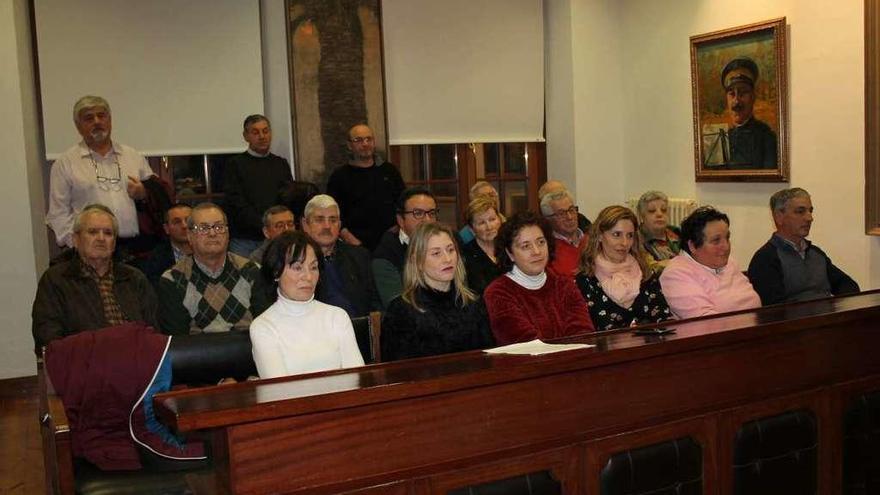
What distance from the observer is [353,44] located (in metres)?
6.36

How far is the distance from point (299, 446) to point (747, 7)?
5233 millimetres

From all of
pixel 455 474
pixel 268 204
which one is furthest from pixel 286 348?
pixel 268 204

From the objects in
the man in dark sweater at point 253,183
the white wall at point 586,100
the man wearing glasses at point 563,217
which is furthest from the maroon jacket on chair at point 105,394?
the white wall at point 586,100

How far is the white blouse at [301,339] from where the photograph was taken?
3.05 metres

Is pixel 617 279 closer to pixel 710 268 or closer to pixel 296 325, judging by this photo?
pixel 710 268

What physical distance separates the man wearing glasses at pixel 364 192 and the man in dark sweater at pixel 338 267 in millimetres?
1243

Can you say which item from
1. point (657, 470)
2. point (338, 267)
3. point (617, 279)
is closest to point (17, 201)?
point (338, 267)

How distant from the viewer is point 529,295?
11.8 feet

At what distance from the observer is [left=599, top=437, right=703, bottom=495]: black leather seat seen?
2.53 meters

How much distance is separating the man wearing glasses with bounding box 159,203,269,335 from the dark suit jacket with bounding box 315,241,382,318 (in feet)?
1.33

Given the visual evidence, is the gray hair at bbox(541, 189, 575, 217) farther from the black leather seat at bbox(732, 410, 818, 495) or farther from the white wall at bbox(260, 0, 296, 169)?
the black leather seat at bbox(732, 410, 818, 495)

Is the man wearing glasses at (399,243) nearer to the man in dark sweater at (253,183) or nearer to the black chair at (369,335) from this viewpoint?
the black chair at (369,335)

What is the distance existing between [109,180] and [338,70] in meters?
1.79

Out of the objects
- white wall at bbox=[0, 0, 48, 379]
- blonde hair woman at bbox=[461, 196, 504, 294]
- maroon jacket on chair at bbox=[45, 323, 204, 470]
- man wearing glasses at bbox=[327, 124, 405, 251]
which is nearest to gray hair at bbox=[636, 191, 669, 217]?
blonde hair woman at bbox=[461, 196, 504, 294]
